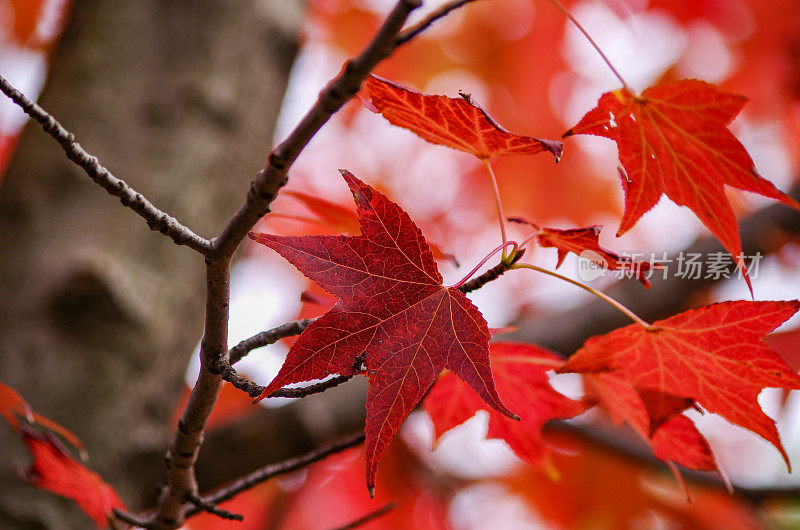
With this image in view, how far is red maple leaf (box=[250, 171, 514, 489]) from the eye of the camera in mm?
390

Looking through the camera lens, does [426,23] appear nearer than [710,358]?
Yes

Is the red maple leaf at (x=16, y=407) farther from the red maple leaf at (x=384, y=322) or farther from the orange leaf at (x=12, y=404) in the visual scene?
the red maple leaf at (x=384, y=322)

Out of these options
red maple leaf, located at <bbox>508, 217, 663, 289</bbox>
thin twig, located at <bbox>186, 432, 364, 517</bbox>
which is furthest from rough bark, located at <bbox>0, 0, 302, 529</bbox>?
red maple leaf, located at <bbox>508, 217, 663, 289</bbox>

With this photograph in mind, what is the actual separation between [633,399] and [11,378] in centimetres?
81

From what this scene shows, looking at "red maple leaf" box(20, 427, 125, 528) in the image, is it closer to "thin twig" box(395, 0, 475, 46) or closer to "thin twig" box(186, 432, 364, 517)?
"thin twig" box(186, 432, 364, 517)

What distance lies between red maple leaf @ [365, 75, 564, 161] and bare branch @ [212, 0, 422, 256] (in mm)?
105

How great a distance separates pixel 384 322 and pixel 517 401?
231mm

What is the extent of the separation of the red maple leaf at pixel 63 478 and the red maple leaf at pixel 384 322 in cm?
34

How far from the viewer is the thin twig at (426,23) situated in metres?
0.28

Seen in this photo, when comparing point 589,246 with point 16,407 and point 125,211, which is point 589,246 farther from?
point 125,211

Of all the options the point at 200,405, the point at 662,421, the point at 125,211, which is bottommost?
the point at 662,421

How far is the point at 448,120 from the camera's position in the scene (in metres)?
0.46

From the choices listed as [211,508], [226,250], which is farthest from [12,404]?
[226,250]

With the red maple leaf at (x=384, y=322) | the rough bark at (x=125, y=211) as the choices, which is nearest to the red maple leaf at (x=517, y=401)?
the red maple leaf at (x=384, y=322)
